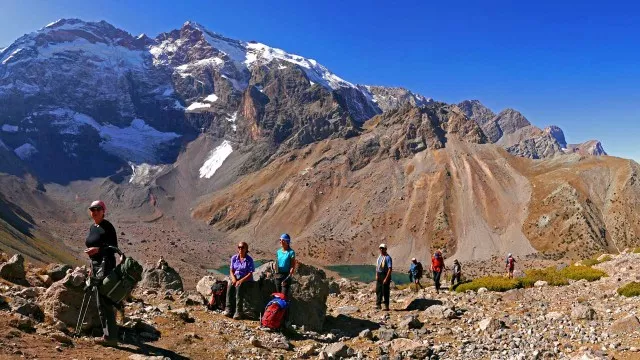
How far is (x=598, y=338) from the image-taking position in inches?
568

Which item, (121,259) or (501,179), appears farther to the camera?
(501,179)

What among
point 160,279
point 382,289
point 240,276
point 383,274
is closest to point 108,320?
point 240,276

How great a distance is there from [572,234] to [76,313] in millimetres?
162755

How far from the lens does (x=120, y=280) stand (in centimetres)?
1152

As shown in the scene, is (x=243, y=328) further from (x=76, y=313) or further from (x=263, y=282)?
(x=76, y=313)

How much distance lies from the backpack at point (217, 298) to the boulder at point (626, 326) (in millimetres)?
14099

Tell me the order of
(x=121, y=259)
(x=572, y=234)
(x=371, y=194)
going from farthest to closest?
(x=371, y=194), (x=572, y=234), (x=121, y=259)

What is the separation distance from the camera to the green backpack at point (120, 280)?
1138 centimetres

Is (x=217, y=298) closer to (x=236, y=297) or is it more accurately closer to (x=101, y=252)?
(x=236, y=297)

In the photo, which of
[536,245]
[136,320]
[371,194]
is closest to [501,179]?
[536,245]

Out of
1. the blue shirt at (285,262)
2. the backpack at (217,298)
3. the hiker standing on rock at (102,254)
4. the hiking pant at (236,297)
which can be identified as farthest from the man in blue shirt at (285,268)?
the hiker standing on rock at (102,254)

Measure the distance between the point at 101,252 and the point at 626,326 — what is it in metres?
16.2

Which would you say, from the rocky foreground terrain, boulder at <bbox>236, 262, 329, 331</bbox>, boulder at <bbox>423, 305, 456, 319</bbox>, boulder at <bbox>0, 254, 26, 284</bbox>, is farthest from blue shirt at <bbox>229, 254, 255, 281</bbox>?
boulder at <bbox>423, 305, 456, 319</bbox>

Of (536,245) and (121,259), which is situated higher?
(536,245)
